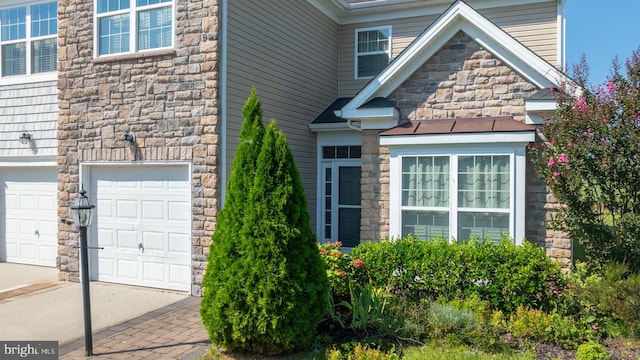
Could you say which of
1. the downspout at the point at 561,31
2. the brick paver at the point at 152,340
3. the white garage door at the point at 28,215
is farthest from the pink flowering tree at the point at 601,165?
the white garage door at the point at 28,215

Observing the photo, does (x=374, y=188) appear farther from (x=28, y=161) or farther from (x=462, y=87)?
(x=28, y=161)

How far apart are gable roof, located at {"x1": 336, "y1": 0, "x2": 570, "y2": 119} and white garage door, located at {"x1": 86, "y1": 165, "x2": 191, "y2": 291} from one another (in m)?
3.52

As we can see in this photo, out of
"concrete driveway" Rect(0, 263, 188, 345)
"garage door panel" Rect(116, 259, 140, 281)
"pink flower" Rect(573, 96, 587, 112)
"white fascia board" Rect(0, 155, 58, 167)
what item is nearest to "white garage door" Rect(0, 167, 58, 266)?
"white fascia board" Rect(0, 155, 58, 167)

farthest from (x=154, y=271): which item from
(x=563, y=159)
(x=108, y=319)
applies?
(x=563, y=159)

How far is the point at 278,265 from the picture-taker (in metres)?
5.24

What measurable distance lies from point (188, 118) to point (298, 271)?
14.2 ft

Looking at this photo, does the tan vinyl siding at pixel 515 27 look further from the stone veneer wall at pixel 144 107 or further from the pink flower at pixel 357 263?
the pink flower at pixel 357 263

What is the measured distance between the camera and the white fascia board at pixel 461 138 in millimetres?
7680

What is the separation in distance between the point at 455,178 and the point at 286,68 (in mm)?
4425

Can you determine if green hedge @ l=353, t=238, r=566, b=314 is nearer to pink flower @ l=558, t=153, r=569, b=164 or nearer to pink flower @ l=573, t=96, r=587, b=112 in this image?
pink flower @ l=558, t=153, r=569, b=164

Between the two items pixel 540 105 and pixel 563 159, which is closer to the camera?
pixel 563 159

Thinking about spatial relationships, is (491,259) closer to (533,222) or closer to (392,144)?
(533,222)

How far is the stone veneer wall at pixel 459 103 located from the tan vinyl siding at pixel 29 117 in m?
6.91

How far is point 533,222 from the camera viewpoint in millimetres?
8023
